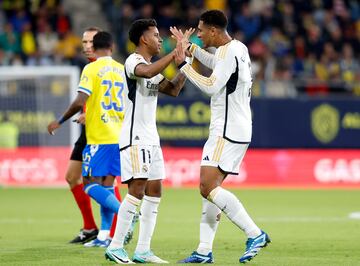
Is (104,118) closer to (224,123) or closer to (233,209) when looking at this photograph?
(224,123)

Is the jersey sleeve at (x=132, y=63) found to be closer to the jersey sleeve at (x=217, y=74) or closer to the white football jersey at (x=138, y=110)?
the white football jersey at (x=138, y=110)

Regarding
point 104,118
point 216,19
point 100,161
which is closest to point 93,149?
point 100,161

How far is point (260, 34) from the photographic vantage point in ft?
83.9

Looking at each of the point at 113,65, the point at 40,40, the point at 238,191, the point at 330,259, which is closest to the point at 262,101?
the point at 238,191

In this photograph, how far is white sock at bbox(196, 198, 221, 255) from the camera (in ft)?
29.5

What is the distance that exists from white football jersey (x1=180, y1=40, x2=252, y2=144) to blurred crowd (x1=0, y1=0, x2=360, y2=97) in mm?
14286

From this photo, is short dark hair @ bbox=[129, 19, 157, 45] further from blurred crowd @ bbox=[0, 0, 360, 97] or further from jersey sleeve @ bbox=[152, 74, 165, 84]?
blurred crowd @ bbox=[0, 0, 360, 97]

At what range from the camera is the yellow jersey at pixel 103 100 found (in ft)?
35.1

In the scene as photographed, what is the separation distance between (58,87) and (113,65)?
10.2 m

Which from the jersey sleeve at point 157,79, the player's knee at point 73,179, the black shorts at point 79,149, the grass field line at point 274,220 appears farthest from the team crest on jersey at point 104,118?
the grass field line at point 274,220

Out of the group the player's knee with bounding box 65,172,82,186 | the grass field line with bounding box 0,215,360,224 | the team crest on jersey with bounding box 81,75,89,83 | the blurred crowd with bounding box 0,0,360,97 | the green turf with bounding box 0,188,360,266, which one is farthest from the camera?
the blurred crowd with bounding box 0,0,360,97

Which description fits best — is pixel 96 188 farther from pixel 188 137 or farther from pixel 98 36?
pixel 188 137

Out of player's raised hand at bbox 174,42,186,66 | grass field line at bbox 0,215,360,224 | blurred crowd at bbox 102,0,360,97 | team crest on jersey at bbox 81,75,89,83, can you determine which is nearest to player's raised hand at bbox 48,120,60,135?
team crest on jersey at bbox 81,75,89,83

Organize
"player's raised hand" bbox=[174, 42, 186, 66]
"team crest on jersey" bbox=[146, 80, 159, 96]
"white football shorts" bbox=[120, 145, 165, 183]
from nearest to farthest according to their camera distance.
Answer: "player's raised hand" bbox=[174, 42, 186, 66], "white football shorts" bbox=[120, 145, 165, 183], "team crest on jersey" bbox=[146, 80, 159, 96]
